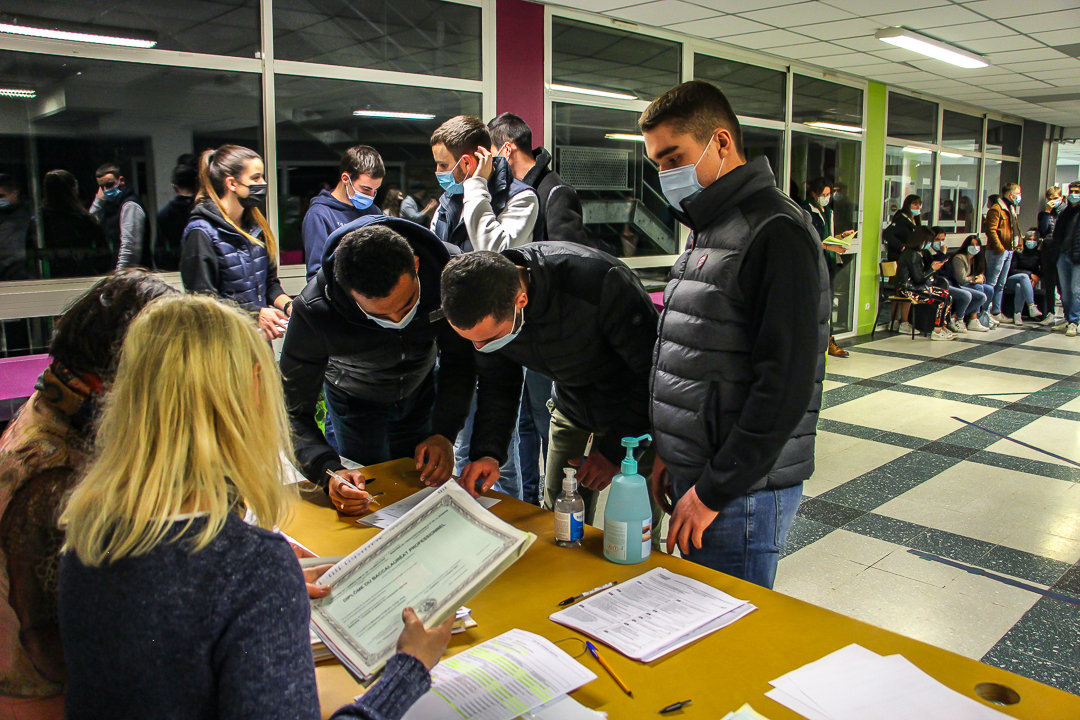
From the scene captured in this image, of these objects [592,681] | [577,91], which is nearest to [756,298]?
[592,681]

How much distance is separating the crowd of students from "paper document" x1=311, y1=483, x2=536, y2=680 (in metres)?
0.06

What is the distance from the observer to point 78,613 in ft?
2.59

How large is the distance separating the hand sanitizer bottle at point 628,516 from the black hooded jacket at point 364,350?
691 mm

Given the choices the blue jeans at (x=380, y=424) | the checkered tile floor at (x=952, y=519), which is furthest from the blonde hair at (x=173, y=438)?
the checkered tile floor at (x=952, y=519)

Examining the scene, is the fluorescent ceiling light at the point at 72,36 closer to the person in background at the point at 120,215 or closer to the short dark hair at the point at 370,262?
the person in background at the point at 120,215

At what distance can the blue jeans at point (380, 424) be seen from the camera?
2.23m

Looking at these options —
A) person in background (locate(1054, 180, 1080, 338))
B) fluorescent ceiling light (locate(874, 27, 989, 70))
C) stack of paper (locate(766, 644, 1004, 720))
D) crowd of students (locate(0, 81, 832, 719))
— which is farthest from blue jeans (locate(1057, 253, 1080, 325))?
stack of paper (locate(766, 644, 1004, 720))

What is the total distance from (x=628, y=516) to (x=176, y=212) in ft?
10.0

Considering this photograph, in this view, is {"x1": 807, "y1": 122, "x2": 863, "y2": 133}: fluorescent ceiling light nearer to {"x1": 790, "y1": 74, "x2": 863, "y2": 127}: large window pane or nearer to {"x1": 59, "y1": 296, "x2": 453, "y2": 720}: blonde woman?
{"x1": 790, "y1": 74, "x2": 863, "y2": 127}: large window pane

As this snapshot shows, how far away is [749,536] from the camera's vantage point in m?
1.50

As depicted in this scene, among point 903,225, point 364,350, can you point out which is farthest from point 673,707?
point 903,225

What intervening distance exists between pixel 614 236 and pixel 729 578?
4619 mm

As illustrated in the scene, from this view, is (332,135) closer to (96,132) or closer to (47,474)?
(96,132)

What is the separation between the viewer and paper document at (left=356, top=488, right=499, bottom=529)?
1645 mm
